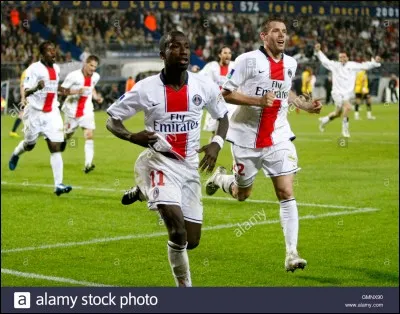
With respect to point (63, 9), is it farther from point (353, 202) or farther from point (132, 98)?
point (132, 98)

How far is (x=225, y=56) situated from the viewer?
20000 millimetres

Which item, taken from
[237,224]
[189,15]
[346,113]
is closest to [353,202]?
[237,224]

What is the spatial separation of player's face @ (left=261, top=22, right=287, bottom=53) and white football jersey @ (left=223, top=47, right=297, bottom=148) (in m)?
0.15

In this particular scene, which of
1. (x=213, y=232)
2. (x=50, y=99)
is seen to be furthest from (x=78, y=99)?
(x=213, y=232)

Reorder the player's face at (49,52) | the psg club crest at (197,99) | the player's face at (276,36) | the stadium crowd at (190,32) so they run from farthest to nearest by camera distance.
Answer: the stadium crowd at (190,32) < the player's face at (49,52) < the player's face at (276,36) < the psg club crest at (197,99)

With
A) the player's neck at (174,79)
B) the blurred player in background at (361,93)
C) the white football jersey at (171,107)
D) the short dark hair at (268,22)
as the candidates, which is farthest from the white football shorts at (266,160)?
the blurred player in background at (361,93)

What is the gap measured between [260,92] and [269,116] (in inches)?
Answer: 12.2

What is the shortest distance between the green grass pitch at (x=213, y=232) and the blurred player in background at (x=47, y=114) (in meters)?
0.58

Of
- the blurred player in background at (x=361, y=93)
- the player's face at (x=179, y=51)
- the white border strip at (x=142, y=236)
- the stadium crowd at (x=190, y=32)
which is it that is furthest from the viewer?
the stadium crowd at (x=190, y=32)

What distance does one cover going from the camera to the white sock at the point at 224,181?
11.7 m

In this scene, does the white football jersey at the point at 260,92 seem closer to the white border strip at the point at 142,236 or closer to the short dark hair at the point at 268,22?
the short dark hair at the point at 268,22

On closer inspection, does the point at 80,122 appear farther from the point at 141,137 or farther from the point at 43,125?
the point at 141,137

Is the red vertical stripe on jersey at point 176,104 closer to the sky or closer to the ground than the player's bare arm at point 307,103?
closer to the sky

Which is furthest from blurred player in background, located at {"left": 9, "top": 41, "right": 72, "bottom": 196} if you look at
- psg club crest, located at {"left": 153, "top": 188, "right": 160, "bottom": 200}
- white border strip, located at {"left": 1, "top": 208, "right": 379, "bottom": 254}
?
psg club crest, located at {"left": 153, "top": 188, "right": 160, "bottom": 200}
